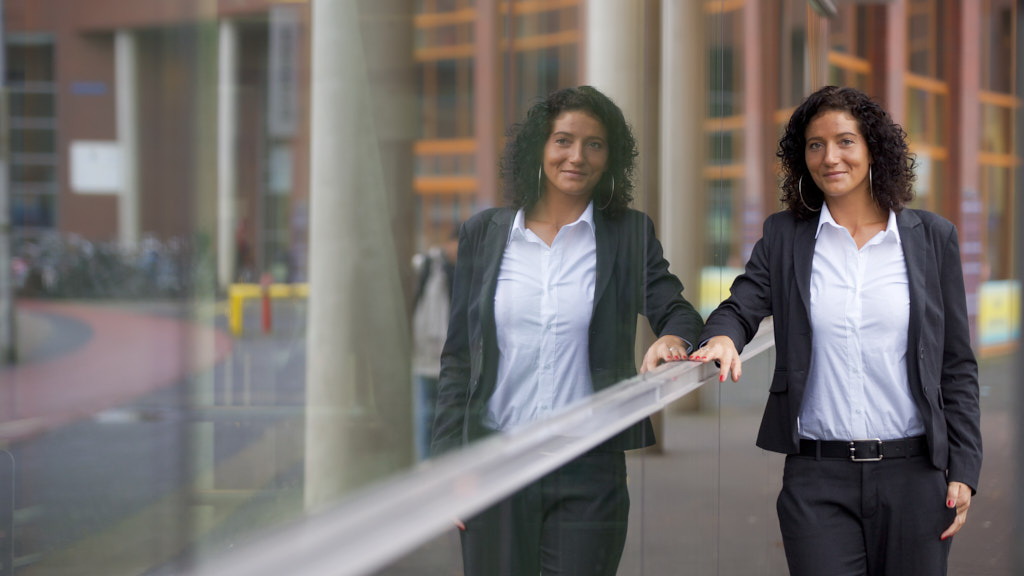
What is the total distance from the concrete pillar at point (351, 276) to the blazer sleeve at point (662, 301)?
1.11m

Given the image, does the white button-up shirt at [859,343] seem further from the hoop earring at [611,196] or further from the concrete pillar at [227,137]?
the concrete pillar at [227,137]

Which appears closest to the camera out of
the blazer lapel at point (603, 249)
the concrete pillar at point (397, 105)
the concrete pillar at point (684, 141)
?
the concrete pillar at point (397, 105)

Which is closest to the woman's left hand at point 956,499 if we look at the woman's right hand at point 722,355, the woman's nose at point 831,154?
the woman's right hand at point 722,355

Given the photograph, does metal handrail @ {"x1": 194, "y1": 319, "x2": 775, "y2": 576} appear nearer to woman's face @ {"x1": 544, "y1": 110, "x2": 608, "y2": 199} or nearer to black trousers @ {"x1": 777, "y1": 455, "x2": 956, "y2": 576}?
woman's face @ {"x1": 544, "y1": 110, "x2": 608, "y2": 199}

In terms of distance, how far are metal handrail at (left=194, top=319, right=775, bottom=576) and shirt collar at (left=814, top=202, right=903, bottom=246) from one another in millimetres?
921

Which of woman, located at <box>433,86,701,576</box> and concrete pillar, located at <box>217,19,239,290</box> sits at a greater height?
concrete pillar, located at <box>217,19,239,290</box>

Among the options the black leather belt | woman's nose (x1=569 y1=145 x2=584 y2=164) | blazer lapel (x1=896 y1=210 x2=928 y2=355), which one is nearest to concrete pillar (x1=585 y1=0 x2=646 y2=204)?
woman's nose (x1=569 y1=145 x2=584 y2=164)

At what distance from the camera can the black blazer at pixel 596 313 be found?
2.03 meters

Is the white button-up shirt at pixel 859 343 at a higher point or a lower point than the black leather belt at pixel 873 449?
higher

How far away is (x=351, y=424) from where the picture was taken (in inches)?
81.0

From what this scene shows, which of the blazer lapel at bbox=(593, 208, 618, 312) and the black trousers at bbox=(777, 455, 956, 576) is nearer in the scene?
the blazer lapel at bbox=(593, 208, 618, 312)

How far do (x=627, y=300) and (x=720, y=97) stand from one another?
1526 mm

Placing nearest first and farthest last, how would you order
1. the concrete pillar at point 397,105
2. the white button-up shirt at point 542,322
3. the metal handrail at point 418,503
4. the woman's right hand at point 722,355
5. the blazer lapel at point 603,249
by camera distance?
the metal handrail at point 418,503 < the concrete pillar at point 397,105 < the white button-up shirt at point 542,322 < the blazer lapel at point 603,249 < the woman's right hand at point 722,355

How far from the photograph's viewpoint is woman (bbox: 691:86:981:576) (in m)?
2.93
